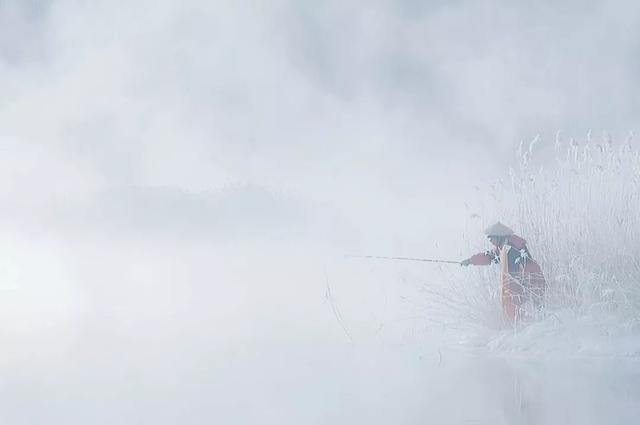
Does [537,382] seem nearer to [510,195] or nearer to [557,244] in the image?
[557,244]

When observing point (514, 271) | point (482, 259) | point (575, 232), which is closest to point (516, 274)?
point (514, 271)

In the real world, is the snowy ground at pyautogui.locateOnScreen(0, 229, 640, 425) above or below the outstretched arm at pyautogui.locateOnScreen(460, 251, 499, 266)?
below

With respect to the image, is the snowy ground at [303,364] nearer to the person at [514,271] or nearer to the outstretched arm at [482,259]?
the person at [514,271]

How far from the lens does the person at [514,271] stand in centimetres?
668

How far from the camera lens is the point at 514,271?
6.70 meters

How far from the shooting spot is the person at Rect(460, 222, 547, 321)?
6684 mm

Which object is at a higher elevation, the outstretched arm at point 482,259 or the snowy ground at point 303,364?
the outstretched arm at point 482,259

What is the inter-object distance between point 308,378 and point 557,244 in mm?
2644

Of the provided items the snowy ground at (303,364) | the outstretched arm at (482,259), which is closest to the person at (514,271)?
the outstretched arm at (482,259)

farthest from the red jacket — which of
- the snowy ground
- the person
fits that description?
the snowy ground

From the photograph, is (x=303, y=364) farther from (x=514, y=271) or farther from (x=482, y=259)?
(x=514, y=271)

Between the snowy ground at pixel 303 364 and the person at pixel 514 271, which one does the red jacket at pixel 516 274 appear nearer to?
the person at pixel 514 271

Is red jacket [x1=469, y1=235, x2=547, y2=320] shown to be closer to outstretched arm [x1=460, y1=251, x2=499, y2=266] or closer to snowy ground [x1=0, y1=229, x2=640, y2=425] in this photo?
outstretched arm [x1=460, y1=251, x2=499, y2=266]

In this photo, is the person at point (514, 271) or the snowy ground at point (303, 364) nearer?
the snowy ground at point (303, 364)
